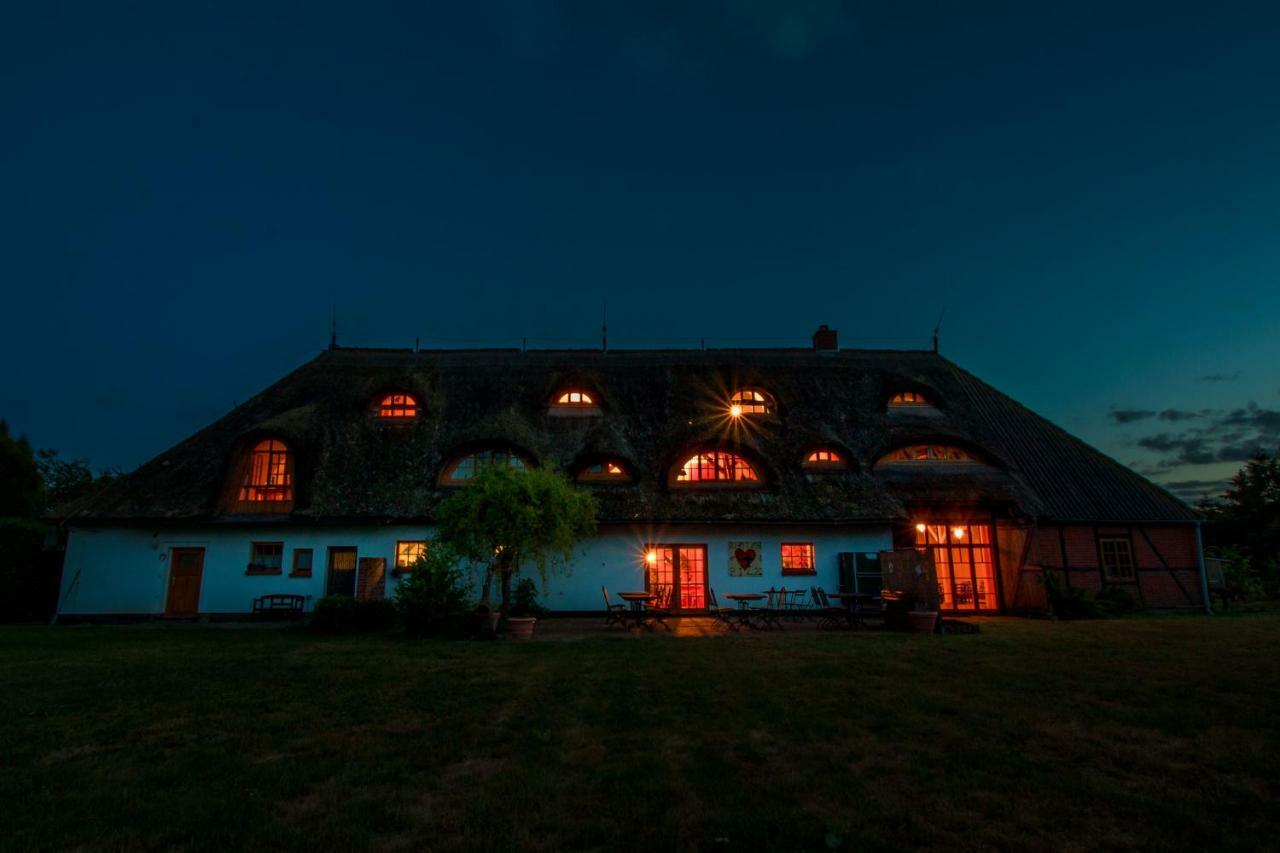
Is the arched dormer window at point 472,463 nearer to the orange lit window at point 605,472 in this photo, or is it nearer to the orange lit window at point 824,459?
the orange lit window at point 605,472

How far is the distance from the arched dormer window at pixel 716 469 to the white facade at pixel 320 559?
138cm

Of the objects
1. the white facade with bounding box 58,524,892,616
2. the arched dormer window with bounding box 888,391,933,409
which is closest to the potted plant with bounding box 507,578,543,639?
the white facade with bounding box 58,524,892,616

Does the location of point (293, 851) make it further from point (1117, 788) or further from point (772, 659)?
point (772, 659)

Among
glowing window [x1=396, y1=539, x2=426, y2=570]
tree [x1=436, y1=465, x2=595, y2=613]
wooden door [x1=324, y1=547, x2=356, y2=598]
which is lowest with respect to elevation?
wooden door [x1=324, y1=547, x2=356, y2=598]

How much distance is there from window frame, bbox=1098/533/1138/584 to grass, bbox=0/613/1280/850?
27.9ft

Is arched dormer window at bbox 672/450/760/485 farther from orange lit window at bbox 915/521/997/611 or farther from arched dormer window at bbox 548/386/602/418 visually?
orange lit window at bbox 915/521/997/611

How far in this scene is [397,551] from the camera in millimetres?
16547

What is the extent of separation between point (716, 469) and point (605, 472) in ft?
10.2

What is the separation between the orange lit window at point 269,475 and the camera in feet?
55.7

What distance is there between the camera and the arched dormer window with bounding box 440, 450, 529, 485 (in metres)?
17.4

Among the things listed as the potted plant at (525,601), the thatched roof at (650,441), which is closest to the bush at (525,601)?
the potted plant at (525,601)

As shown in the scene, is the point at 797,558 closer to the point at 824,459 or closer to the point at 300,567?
the point at 824,459

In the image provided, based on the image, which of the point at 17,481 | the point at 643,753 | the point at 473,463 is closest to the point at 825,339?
the point at 473,463

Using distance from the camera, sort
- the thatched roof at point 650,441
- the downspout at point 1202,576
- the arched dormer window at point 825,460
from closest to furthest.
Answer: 1. the thatched roof at point 650,441
2. the downspout at point 1202,576
3. the arched dormer window at point 825,460
